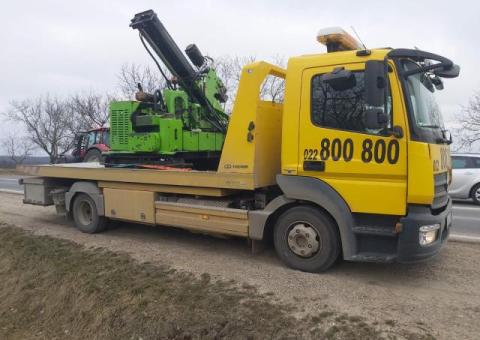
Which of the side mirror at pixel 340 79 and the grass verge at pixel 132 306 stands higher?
the side mirror at pixel 340 79

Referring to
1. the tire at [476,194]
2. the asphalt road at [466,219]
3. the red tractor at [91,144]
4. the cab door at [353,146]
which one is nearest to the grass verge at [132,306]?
the cab door at [353,146]

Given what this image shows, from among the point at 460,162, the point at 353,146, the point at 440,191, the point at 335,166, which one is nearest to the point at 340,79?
the point at 353,146

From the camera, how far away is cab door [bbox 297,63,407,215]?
4547 mm

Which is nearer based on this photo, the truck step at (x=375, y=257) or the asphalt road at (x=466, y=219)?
the truck step at (x=375, y=257)

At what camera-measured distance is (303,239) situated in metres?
5.16

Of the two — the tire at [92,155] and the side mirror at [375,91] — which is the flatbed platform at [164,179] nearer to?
the side mirror at [375,91]

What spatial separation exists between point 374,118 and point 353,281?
1901mm

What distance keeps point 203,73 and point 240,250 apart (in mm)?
3330

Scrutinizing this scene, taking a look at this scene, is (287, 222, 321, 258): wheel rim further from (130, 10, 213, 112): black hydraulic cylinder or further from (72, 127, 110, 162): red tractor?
(72, 127, 110, 162): red tractor

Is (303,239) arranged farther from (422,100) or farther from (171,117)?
(171,117)

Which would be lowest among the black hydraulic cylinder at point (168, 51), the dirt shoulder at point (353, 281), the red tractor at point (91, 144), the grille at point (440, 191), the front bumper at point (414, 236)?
the dirt shoulder at point (353, 281)

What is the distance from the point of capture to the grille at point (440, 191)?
15.3 ft

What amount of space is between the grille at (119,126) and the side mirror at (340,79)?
3.80 metres

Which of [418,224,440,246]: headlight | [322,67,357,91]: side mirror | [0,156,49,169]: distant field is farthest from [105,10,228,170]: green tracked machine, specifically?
[0,156,49,169]: distant field
